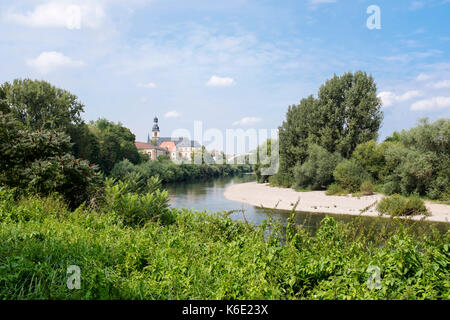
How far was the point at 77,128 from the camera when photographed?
1355 inches

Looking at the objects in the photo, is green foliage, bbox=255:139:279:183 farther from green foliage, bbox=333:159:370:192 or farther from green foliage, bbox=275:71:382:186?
green foliage, bbox=333:159:370:192

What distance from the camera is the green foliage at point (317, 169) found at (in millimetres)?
33031

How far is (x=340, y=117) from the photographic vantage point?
3575 centimetres

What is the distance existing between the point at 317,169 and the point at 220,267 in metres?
31.0

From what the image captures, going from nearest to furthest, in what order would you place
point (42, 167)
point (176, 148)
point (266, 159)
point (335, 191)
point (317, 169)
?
point (42, 167)
point (335, 191)
point (317, 169)
point (266, 159)
point (176, 148)

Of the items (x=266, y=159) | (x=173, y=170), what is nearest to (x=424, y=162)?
(x=266, y=159)

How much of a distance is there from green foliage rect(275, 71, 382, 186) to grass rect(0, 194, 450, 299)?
31972 millimetres

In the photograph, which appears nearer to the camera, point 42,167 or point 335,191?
point 42,167

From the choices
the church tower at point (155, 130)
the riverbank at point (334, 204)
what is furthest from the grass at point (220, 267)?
the church tower at point (155, 130)

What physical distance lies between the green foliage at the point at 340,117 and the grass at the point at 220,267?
32.0m

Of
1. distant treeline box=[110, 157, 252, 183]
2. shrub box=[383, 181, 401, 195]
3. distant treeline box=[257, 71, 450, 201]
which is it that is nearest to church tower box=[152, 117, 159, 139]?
distant treeline box=[110, 157, 252, 183]

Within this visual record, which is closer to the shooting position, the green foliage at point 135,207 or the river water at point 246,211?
the green foliage at point 135,207

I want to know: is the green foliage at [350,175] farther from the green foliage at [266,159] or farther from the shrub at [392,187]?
the green foliage at [266,159]

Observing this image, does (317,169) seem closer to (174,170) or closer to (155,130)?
(174,170)
